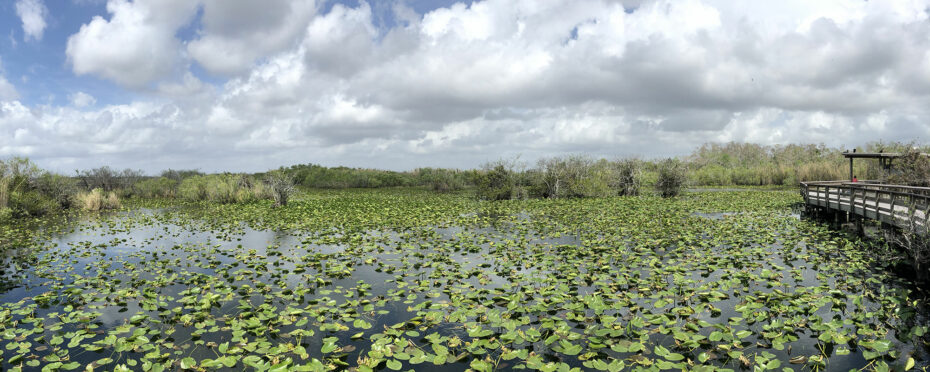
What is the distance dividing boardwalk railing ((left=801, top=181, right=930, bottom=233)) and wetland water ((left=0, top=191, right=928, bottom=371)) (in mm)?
998

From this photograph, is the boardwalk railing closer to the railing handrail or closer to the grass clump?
the railing handrail

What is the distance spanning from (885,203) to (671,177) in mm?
15257

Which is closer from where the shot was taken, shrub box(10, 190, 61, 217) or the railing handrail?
the railing handrail

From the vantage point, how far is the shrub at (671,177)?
27.7 m

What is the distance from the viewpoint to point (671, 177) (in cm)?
2769

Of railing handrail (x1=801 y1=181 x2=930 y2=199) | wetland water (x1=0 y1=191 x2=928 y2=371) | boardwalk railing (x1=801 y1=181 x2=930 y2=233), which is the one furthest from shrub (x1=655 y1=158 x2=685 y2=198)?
wetland water (x1=0 y1=191 x2=928 y2=371)

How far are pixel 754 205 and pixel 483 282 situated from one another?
1836cm

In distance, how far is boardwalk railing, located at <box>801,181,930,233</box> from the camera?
8344 millimetres

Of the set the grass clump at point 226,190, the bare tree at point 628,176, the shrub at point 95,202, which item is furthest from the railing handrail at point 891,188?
the shrub at point 95,202

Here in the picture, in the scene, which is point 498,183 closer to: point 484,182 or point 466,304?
point 484,182

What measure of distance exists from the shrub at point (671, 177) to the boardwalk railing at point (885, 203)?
978 cm

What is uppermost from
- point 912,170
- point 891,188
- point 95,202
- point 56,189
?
point 56,189

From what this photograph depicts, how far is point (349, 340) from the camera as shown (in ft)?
17.6

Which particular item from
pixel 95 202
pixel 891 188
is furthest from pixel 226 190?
pixel 891 188
